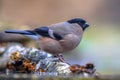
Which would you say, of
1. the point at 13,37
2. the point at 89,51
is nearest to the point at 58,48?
the point at 13,37

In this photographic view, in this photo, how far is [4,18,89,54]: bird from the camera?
2.92 m

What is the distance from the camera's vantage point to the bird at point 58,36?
9.57 feet

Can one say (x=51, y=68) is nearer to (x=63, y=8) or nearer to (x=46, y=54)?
(x=46, y=54)

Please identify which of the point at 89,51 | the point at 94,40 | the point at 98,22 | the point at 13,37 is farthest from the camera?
the point at 98,22

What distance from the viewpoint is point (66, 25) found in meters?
3.00

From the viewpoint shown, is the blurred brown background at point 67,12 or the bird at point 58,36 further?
the blurred brown background at point 67,12

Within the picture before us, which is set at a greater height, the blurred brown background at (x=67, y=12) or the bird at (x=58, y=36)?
the blurred brown background at (x=67, y=12)

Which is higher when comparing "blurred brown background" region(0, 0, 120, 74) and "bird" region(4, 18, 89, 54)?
"blurred brown background" region(0, 0, 120, 74)

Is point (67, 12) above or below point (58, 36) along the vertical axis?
above

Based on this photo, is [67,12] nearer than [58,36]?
No

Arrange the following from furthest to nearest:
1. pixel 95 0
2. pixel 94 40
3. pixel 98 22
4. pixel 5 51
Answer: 1. pixel 95 0
2. pixel 98 22
3. pixel 94 40
4. pixel 5 51

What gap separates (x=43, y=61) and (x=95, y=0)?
17.4 ft

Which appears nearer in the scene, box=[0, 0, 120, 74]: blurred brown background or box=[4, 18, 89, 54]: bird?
box=[4, 18, 89, 54]: bird

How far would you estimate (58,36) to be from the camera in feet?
9.83
